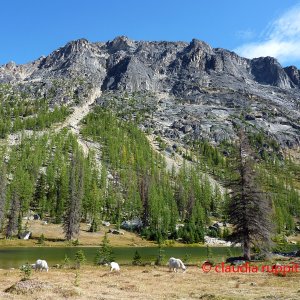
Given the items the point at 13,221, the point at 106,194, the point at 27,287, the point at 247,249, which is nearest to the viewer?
the point at 27,287

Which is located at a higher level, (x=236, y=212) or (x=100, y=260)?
(x=236, y=212)

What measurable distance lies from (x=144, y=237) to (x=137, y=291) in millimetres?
97589

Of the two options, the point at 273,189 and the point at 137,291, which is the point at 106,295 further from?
the point at 273,189

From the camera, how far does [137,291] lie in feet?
74.2

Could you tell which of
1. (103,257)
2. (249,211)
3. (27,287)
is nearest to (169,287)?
(27,287)

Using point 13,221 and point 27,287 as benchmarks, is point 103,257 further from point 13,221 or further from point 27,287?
point 13,221

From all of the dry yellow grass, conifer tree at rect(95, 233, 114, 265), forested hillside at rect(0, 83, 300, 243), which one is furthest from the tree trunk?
forested hillside at rect(0, 83, 300, 243)

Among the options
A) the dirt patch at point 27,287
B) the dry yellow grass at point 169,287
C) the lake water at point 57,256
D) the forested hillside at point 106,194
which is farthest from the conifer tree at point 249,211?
the forested hillside at point 106,194

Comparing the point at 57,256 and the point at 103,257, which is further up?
the point at 103,257

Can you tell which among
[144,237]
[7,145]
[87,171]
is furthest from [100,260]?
[7,145]

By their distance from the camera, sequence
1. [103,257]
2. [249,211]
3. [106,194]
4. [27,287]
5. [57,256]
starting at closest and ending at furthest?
[27,287]
[103,257]
[249,211]
[57,256]
[106,194]

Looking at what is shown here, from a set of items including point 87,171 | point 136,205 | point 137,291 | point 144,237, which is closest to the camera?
point 137,291

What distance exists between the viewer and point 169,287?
24.4 m

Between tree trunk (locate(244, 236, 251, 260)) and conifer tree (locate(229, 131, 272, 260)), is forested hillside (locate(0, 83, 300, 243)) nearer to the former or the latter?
conifer tree (locate(229, 131, 272, 260))
